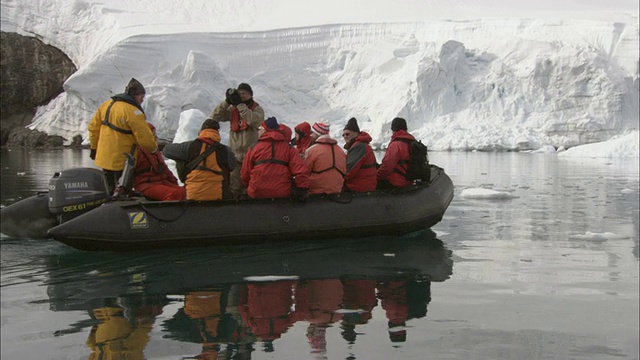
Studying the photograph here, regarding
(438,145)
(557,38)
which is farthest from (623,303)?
(557,38)

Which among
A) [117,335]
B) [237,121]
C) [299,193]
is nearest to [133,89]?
[237,121]

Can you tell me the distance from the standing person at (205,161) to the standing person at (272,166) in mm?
219

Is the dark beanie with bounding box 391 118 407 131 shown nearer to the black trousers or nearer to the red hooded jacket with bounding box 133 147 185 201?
the red hooded jacket with bounding box 133 147 185 201

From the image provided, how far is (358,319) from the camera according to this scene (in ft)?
12.5

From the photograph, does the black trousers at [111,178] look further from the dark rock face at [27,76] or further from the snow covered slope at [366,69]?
the dark rock face at [27,76]

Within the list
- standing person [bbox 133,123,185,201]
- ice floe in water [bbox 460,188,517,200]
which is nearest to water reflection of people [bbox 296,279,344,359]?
standing person [bbox 133,123,185,201]

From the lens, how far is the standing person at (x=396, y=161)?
6.87 meters

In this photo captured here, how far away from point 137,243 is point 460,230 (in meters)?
3.28

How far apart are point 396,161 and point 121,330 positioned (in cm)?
385

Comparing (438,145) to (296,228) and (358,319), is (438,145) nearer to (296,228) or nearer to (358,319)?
(296,228)

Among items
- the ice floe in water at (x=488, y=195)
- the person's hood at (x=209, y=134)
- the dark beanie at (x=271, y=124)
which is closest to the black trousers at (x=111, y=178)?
the person's hood at (x=209, y=134)

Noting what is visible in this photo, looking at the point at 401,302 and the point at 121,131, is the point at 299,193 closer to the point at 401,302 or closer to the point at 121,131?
the point at 121,131

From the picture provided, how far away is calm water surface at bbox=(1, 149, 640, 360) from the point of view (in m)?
3.36

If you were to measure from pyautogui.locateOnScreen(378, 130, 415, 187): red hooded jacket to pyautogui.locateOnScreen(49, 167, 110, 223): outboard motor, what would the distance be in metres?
2.63
